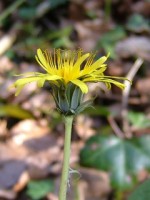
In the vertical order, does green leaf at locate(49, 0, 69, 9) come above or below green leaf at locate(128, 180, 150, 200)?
above

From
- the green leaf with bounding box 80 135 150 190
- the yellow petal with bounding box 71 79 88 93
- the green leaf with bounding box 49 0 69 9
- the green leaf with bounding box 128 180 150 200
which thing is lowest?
the green leaf with bounding box 128 180 150 200

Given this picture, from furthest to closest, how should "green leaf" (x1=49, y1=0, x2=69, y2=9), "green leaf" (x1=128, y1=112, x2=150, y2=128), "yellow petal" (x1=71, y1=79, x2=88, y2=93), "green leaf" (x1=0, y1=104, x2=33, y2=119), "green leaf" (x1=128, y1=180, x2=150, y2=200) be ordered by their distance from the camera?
"green leaf" (x1=49, y1=0, x2=69, y2=9) < "green leaf" (x1=0, y1=104, x2=33, y2=119) < "green leaf" (x1=128, y1=112, x2=150, y2=128) < "green leaf" (x1=128, y1=180, x2=150, y2=200) < "yellow petal" (x1=71, y1=79, x2=88, y2=93)

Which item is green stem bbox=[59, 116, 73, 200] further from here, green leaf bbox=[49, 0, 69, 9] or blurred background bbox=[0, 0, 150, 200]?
green leaf bbox=[49, 0, 69, 9]

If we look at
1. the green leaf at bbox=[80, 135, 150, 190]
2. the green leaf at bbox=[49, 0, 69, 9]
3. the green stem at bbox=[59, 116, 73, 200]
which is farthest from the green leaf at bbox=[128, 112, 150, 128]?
the green leaf at bbox=[49, 0, 69, 9]

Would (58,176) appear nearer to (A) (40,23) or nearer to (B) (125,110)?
(B) (125,110)

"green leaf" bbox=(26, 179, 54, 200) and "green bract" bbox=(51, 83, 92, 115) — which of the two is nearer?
"green bract" bbox=(51, 83, 92, 115)

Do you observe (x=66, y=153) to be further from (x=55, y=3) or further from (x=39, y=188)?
(x=55, y=3)

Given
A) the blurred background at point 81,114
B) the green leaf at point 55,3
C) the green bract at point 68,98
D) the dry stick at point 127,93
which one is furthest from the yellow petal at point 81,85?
the green leaf at point 55,3

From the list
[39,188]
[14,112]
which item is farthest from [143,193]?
[14,112]
